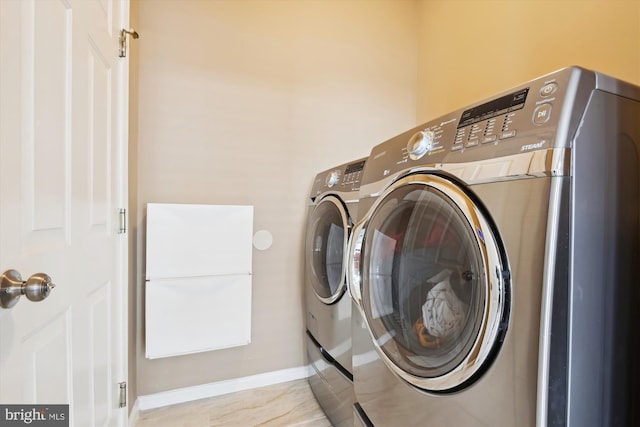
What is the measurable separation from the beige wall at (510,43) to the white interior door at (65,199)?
1.91 meters

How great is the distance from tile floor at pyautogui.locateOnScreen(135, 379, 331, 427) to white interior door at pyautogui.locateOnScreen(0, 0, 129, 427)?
1.16 ft

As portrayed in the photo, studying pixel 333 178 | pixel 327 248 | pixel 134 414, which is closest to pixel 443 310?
pixel 327 248

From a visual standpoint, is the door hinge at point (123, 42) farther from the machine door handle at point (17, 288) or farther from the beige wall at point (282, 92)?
the machine door handle at point (17, 288)

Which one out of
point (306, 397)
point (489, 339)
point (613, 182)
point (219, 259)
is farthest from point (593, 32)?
point (306, 397)

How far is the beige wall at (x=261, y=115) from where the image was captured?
1772mm

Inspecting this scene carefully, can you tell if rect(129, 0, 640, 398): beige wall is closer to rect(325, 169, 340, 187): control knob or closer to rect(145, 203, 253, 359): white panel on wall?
rect(145, 203, 253, 359): white panel on wall

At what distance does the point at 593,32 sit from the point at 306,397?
7.60ft

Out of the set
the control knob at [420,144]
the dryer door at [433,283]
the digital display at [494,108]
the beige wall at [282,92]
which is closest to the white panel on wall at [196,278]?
the beige wall at [282,92]

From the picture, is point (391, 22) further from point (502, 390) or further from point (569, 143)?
point (502, 390)

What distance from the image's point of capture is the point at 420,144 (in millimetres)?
899

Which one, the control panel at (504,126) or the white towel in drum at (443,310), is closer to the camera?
the control panel at (504,126)

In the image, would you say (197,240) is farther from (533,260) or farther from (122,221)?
(533,260)

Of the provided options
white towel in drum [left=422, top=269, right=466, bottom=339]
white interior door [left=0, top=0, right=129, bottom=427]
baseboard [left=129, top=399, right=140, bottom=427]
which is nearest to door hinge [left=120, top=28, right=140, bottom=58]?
white interior door [left=0, top=0, right=129, bottom=427]

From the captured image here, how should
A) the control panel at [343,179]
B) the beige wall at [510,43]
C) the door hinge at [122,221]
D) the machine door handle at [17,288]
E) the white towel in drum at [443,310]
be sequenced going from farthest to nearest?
the control panel at [343,179]
the door hinge at [122,221]
the beige wall at [510,43]
the white towel in drum at [443,310]
the machine door handle at [17,288]
